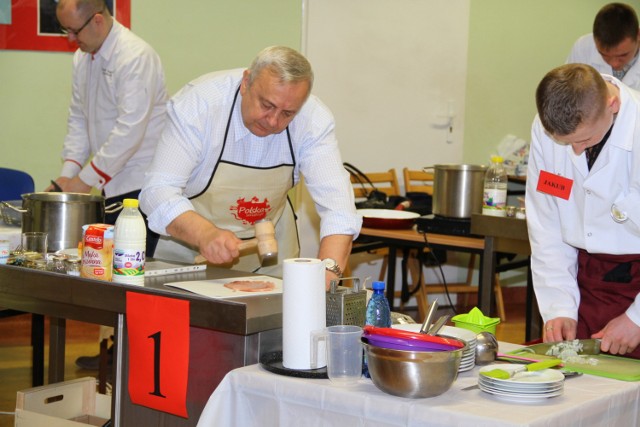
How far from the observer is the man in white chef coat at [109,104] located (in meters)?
4.00

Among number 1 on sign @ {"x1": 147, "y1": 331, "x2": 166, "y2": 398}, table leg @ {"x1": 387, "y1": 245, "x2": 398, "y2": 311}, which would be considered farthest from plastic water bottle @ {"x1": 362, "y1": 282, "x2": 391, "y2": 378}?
table leg @ {"x1": 387, "y1": 245, "x2": 398, "y2": 311}

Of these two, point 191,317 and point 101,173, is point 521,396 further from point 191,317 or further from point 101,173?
point 101,173

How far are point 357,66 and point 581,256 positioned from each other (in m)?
3.43

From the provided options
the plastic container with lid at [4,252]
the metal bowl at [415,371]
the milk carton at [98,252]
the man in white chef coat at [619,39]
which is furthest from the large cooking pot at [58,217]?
the man in white chef coat at [619,39]

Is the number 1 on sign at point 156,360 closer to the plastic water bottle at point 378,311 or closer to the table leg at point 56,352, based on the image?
the plastic water bottle at point 378,311

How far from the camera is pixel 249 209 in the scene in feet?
9.61

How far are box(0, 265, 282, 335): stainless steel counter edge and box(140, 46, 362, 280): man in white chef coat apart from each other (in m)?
0.25

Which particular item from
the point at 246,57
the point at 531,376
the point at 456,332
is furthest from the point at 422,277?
the point at 531,376

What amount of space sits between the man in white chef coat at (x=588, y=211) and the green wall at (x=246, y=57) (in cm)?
312

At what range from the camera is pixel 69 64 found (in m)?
5.12

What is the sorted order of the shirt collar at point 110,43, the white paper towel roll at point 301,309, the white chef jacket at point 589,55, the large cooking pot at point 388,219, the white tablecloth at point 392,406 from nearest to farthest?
A: 1. the white tablecloth at point 392,406
2. the white paper towel roll at point 301,309
3. the shirt collar at point 110,43
4. the large cooking pot at point 388,219
5. the white chef jacket at point 589,55

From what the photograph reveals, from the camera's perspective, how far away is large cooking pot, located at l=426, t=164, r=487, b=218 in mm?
4305

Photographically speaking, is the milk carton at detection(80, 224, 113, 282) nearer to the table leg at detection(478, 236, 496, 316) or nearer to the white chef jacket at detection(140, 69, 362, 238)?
the white chef jacket at detection(140, 69, 362, 238)

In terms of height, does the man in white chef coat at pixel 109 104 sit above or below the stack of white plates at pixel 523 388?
above
